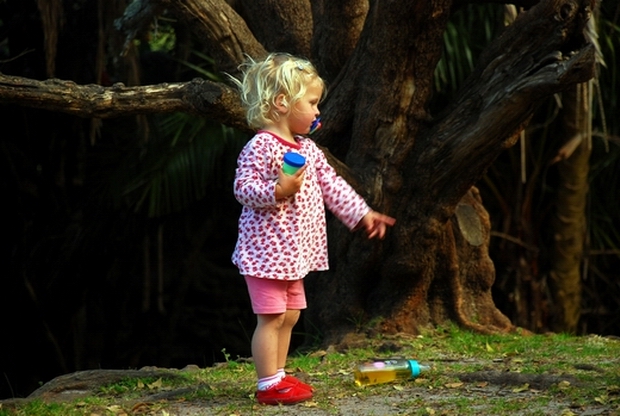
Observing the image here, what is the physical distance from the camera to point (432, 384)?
15.0ft

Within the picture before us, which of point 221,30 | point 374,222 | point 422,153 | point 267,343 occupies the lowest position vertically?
point 267,343

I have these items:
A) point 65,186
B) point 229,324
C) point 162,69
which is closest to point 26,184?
point 65,186

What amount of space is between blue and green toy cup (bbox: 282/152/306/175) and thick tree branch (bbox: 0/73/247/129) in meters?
1.12

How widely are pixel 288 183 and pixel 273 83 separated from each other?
0.45 metres

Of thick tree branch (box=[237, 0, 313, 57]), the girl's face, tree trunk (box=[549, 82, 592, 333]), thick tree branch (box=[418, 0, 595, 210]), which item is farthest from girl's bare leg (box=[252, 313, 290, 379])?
tree trunk (box=[549, 82, 592, 333])

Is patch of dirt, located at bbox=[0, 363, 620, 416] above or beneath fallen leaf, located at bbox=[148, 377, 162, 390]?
above

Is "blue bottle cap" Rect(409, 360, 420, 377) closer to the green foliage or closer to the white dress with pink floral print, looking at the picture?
the white dress with pink floral print

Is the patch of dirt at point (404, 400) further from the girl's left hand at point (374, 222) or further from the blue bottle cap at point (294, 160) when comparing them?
the blue bottle cap at point (294, 160)

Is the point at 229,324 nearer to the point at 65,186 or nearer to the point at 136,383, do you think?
the point at 65,186

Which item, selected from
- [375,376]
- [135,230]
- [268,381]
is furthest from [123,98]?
[135,230]

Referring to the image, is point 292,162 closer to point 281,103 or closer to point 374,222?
point 281,103

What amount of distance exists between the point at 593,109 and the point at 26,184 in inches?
197

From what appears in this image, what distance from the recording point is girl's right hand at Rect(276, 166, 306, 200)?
393 cm

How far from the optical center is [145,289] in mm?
9664
